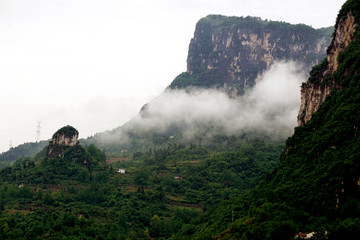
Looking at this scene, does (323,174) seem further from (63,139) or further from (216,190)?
(63,139)

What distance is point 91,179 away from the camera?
164m

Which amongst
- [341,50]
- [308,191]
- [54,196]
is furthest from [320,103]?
[54,196]

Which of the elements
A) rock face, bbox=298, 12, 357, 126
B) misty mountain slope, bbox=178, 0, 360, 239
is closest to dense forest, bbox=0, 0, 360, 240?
misty mountain slope, bbox=178, 0, 360, 239

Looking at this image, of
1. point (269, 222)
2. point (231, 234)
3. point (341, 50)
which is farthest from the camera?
point (341, 50)

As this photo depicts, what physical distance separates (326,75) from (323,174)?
41.5 meters

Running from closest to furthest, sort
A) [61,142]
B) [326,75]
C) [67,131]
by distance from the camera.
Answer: [326,75] → [61,142] → [67,131]

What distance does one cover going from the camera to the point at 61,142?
7013 inches

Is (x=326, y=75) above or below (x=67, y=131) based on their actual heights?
above

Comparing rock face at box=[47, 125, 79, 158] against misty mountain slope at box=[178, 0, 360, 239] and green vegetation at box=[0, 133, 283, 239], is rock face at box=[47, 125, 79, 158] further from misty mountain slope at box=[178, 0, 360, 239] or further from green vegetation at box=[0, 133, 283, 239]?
misty mountain slope at box=[178, 0, 360, 239]

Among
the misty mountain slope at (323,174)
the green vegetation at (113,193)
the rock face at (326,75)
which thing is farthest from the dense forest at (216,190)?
the rock face at (326,75)

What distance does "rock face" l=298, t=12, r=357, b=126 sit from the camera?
98.6m

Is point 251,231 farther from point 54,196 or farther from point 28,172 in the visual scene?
point 28,172

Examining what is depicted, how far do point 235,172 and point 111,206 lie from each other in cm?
5478

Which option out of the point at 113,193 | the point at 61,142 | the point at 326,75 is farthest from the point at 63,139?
the point at 326,75
